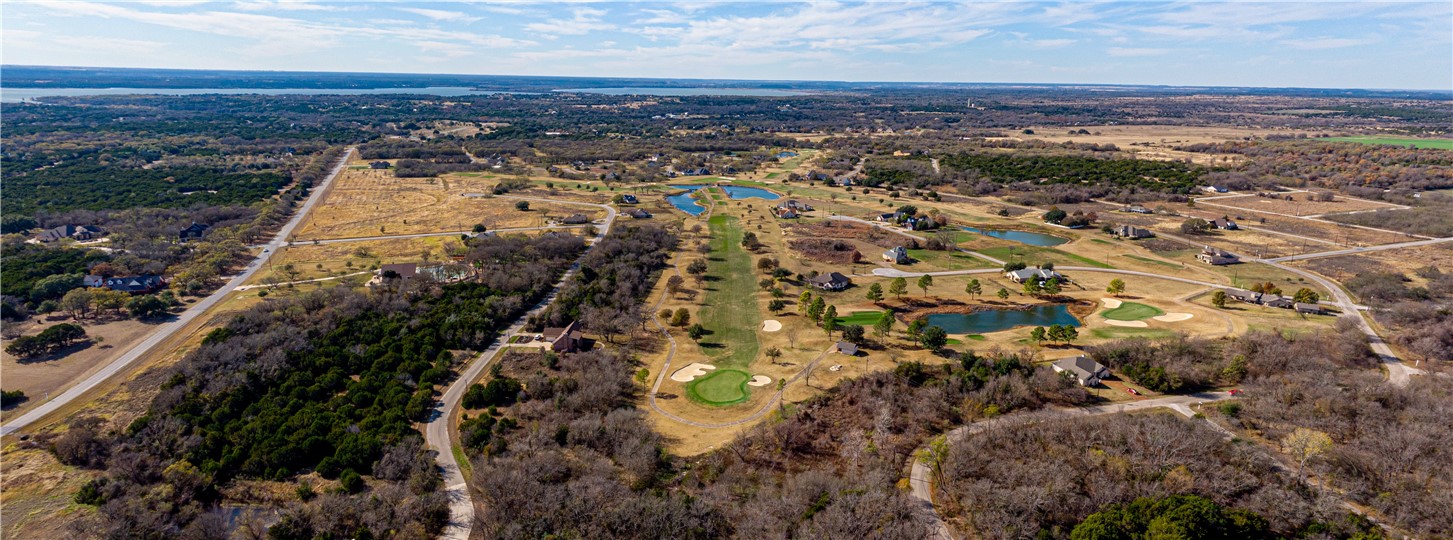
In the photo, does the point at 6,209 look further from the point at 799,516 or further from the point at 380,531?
the point at 799,516

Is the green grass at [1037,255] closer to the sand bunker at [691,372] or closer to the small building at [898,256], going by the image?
the small building at [898,256]

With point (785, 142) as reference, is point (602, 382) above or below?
below

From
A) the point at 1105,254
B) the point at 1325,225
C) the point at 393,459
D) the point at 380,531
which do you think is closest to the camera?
the point at 380,531

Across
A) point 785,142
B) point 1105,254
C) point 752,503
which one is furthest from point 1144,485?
point 785,142

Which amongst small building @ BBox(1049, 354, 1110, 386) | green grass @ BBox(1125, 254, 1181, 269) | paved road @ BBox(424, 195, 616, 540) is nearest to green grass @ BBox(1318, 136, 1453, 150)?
green grass @ BBox(1125, 254, 1181, 269)

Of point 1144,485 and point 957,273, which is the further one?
point 957,273

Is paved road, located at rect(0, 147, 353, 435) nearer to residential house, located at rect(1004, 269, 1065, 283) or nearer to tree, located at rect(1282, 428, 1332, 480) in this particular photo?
tree, located at rect(1282, 428, 1332, 480)
